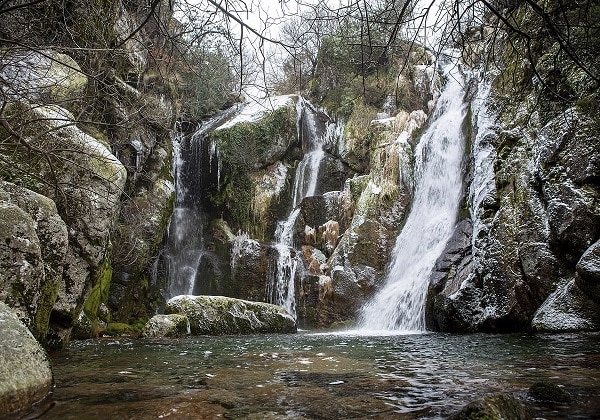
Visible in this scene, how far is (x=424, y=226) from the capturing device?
43.8 feet

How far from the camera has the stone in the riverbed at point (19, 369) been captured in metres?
2.71

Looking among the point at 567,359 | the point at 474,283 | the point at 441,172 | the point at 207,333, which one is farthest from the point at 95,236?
the point at 441,172

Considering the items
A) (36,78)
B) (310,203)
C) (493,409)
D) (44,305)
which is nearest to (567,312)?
(493,409)

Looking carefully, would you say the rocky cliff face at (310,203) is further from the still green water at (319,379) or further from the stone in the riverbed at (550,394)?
the stone in the riverbed at (550,394)

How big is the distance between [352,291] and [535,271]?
623 centimetres

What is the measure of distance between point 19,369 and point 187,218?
14.2 m

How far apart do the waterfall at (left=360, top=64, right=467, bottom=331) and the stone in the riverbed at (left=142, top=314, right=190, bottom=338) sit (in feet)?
15.6

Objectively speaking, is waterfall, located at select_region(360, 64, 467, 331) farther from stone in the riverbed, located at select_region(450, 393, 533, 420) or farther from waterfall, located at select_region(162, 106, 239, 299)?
stone in the riverbed, located at select_region(450, 393, 533, 420)

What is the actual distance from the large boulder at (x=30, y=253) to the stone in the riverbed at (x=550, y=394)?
4.65 m

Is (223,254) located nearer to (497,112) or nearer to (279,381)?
(497,112)

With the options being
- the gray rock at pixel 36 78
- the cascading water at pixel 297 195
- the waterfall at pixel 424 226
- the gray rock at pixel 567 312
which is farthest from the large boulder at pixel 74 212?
the cascading water at pixel 297 195

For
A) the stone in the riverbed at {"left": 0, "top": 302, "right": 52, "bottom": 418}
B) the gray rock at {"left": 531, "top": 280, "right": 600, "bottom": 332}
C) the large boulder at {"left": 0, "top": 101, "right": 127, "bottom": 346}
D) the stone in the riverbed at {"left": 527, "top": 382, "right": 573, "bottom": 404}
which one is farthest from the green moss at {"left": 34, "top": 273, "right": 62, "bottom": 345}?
the gray rock at {"left": 531, "top": 280, "right": 600, "bottom": 332}

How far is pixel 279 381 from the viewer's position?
13.0 ft

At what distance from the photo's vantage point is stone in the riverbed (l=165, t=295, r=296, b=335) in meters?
9.84
